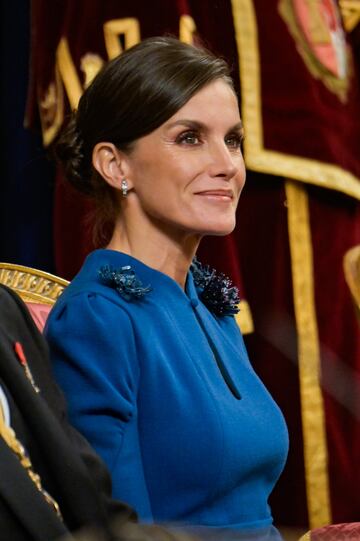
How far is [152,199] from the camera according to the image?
1235mm

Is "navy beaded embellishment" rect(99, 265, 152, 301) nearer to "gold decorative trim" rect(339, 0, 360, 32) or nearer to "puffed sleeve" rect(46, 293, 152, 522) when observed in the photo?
"puffed sleeve" rect(46, 293, 152, 522)

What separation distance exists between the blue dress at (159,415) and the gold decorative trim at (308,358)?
0.78 meters

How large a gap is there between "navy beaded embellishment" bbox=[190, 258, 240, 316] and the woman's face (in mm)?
113

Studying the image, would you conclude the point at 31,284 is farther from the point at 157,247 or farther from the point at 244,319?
the point at 244,319

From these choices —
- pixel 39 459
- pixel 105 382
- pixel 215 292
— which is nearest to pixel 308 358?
pixel 215 292

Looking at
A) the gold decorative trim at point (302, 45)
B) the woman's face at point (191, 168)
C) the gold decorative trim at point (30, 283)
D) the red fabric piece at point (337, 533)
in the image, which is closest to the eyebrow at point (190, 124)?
the woman's face at point (191, 168)

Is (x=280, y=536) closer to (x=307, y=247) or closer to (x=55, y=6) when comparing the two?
(x=307, y=247)

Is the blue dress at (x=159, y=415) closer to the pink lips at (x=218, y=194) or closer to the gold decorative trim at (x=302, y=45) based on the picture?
the pink lips at (x=218, y=194)

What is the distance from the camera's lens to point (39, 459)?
93cm

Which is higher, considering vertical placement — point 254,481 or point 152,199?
point 152,199

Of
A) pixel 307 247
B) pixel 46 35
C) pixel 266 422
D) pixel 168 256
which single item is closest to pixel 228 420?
pixel 266 422

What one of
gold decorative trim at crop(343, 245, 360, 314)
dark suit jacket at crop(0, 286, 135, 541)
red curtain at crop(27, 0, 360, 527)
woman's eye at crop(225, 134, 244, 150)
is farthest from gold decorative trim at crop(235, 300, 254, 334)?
dark suit jacket at crop(0, 286, 135, 541)

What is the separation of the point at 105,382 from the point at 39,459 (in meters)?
0.18

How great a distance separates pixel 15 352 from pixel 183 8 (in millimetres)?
1067
